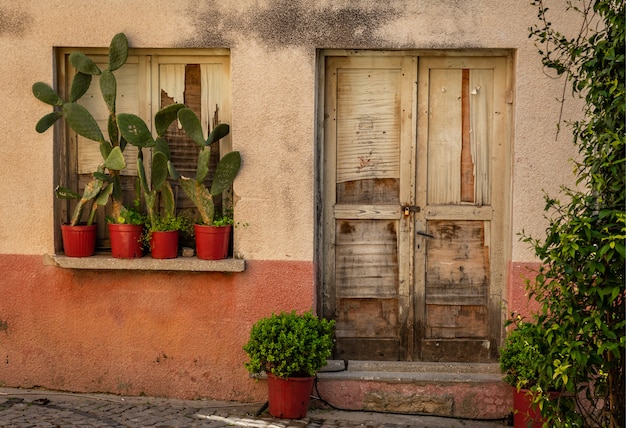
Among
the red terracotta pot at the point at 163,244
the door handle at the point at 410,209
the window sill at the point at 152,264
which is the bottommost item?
the window sill at the point at 152,264

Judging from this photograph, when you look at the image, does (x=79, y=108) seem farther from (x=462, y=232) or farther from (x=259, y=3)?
(x=462, y=232)

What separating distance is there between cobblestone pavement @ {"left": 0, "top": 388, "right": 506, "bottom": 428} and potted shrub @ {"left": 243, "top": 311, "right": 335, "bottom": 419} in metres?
0.15

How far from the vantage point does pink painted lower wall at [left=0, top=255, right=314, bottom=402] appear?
21.2ft

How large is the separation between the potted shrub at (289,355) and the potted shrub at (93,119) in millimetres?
1417

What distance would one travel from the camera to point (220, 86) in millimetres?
6605

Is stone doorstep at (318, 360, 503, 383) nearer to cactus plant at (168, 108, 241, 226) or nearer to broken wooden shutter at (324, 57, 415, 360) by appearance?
broken wooden shutter at (324, 57, 415, 360)

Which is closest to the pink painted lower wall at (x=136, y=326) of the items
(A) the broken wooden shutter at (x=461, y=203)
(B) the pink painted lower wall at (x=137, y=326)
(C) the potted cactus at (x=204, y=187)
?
(B) the pink painted lower wall at (x=137, y=326)

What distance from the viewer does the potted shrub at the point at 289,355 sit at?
5957 millimetres

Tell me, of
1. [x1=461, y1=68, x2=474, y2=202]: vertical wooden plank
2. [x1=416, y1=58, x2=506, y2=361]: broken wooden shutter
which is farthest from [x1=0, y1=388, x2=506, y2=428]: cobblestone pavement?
[x1=461, y1=68, x2=474, y2=202]: vertical wooden plank

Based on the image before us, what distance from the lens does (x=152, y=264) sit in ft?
21.0

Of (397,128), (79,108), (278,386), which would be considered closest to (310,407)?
(278,386)

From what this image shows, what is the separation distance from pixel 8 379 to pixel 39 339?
40 centimetres

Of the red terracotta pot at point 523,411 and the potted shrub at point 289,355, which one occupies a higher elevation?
the potted shrub at point 289,355

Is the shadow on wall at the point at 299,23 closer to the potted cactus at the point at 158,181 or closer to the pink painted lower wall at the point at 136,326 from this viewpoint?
the potted cactus at the point at 158,181
